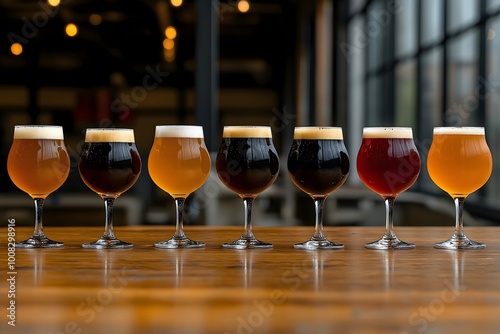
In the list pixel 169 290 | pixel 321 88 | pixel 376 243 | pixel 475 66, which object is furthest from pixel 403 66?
pixel 169 290

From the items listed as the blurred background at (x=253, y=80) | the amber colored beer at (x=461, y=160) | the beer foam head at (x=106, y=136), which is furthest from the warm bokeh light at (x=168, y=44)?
the amber colored beer at (x=461, y=160)

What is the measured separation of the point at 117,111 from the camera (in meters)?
11.9

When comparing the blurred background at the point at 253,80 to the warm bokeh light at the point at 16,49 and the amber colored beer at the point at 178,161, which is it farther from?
the amber colored beer at the point at 178,161

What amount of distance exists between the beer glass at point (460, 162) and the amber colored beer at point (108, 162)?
0.59 meters

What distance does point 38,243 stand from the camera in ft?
4.42

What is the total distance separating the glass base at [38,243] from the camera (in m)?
1.33

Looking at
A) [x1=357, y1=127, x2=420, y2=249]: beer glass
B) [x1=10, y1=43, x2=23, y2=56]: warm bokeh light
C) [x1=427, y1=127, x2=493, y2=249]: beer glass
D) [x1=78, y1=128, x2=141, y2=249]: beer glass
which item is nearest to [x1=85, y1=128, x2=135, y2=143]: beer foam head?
[x1=78, y1=128, x2=141, y2=249]: beer glass

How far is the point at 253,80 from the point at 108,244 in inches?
445

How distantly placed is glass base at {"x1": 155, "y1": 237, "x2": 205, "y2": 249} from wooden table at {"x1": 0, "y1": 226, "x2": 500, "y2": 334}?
2 centimetres

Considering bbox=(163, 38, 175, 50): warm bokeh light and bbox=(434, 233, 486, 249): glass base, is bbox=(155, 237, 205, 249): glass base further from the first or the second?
bbox=(163, 38, 175, 50): warm bokeh light

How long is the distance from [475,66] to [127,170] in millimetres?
3795

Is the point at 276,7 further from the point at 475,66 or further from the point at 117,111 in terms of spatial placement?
the point at 475,66

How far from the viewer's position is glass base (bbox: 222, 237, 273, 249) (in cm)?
132

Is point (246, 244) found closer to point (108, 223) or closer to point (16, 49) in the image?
point (108, 223)
